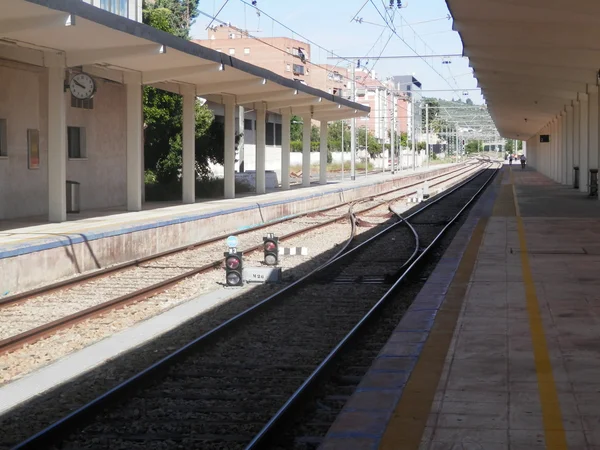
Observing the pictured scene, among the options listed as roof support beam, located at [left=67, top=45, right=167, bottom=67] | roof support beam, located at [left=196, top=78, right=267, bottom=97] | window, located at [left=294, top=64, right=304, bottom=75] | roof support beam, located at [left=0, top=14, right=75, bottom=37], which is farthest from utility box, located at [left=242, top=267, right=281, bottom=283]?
window, located at [left=294, top=64, right=304, bottom=75]

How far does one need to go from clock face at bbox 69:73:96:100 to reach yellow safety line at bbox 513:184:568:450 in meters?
13.0

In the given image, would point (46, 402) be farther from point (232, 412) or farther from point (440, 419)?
point (440, 419)

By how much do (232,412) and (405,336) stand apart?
2509 millimetres

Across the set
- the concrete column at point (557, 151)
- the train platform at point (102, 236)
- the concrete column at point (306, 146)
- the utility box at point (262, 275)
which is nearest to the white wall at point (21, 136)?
the train platform at point (102, 236)

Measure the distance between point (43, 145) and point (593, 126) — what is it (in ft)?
67.3

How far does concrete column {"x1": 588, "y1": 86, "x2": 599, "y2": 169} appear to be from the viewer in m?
32.3

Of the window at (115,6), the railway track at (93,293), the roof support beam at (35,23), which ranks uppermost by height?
the window at (115,6)

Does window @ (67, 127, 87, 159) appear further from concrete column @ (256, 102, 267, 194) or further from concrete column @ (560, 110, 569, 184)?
concrete column @ (560, 110, 569, 184)

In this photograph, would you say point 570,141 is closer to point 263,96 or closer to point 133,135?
point 263,96

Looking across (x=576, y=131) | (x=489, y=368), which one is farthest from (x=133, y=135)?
A: (x=576, y=131)

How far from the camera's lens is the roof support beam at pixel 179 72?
2319 cm

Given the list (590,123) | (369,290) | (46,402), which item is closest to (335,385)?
(46,402)

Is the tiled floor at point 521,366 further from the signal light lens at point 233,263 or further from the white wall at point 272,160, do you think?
the white wall at point 272,160

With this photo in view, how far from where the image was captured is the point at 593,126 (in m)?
32.9
